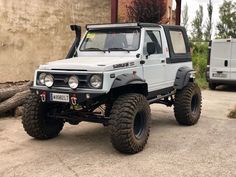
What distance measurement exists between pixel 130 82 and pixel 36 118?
1682mm

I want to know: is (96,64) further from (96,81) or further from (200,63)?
(200,63)

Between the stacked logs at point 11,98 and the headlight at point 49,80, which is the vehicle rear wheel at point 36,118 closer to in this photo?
the headlight at point 49,80

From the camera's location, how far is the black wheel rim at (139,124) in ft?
21.6

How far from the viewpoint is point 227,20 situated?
4025cm

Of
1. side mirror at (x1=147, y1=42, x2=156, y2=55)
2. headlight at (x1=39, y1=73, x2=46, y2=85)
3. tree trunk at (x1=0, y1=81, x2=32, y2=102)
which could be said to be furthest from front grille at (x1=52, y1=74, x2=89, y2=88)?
tree trunk at (x1=0, y1=81, x2=32, y2=102)

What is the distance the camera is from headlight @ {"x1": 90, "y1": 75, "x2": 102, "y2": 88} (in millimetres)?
6078

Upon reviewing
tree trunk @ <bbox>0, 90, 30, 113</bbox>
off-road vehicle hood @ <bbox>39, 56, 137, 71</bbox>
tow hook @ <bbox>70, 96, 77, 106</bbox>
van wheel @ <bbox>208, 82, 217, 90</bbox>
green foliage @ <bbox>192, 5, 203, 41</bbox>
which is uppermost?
green foliage @ <bbox>192, 5, 203, 41</bbox>

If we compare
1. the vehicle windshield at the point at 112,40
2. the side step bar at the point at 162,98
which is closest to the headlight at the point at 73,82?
the vehicle windshield at the point at 112,40

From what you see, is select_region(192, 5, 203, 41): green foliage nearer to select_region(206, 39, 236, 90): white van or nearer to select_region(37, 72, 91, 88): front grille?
select_region(206, 39, 236, 90): white van

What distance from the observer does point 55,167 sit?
Answer: 566 centimetres

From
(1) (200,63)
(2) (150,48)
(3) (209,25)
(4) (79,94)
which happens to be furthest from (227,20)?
(4) (79,94)

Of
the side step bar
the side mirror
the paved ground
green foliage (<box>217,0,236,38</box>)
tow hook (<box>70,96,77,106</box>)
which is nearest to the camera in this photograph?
the paved ground

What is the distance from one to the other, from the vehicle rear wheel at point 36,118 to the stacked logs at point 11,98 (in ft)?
7.38

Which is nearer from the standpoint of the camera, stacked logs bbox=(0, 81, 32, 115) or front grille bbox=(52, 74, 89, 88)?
front grille bbox=(52, 74, 89, 88)
